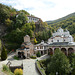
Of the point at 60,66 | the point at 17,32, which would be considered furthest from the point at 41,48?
the point at 60,66

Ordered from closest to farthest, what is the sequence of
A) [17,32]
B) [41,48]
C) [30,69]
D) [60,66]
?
[60,66] → [30,69] → [41,48] → [17,32]

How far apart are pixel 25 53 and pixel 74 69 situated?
14422mm

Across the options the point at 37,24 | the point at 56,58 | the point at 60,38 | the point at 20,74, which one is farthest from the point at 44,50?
the point at 37,24

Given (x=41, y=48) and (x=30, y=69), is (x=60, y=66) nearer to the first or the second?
(x=30, y=69)

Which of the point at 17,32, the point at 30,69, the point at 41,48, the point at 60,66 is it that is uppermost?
the point at 17,32

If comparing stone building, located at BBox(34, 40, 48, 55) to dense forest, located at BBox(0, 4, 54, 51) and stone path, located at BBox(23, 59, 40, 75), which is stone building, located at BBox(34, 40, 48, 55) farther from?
stone path, located at BBox(23, 59, 40, 75)

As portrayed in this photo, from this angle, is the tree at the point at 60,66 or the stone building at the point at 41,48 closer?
the tree at the point at 60,66

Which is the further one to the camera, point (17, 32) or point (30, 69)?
point (17, 32)

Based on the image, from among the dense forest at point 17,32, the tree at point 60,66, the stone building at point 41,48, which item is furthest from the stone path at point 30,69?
the dense forest at point 17,32

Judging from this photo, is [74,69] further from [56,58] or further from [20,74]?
[20,74]

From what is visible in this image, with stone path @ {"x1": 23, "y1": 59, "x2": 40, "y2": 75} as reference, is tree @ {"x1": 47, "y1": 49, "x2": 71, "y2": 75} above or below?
above

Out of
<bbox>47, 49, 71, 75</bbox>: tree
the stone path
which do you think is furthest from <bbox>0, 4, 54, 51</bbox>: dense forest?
<bbox>47, 49, 71, 75</bbox>: tree

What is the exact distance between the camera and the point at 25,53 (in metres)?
25.1

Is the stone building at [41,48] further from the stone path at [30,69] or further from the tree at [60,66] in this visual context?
the tree at [60,66]
